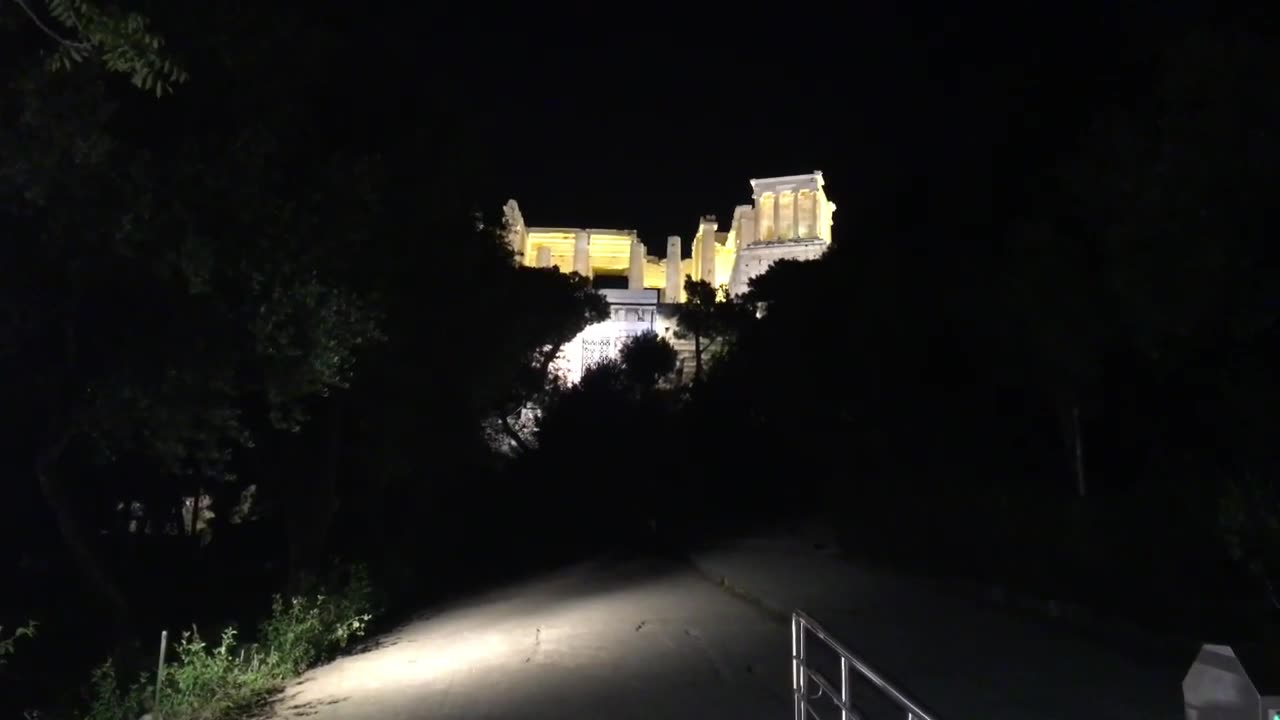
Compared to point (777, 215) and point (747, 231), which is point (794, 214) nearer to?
point (777, 215)

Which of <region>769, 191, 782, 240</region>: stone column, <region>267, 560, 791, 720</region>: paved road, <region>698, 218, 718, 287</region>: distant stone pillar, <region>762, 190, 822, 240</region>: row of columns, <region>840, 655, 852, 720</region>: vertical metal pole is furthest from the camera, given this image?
<region>698, 218, 718, 287</region>: distant stone pillar

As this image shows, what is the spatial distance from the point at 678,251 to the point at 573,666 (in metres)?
70.2

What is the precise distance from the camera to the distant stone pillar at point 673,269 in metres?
75.7

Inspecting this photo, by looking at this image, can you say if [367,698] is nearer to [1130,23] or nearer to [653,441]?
[1130,23]

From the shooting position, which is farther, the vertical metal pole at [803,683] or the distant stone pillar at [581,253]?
the distant stone pillar at [581,253]

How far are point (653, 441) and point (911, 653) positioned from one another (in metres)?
25.0

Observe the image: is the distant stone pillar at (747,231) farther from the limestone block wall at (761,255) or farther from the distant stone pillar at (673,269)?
the distant stone pillar at (673,269)

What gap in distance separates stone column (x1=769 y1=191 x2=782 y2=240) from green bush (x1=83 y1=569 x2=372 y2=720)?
63.7 meters

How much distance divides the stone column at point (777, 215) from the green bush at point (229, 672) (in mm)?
→ 63727

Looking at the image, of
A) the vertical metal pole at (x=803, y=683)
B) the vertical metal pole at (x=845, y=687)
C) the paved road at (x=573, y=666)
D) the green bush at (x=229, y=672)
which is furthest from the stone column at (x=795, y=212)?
the vertical metal pole at (x=845, y=687)

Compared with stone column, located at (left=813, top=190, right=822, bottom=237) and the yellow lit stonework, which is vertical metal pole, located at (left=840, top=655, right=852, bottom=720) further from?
stone column, located at (left=813, top=190, right=822, bottom=237)

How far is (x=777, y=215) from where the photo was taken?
7350 cm

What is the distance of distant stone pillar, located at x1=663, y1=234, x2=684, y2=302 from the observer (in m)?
75.7

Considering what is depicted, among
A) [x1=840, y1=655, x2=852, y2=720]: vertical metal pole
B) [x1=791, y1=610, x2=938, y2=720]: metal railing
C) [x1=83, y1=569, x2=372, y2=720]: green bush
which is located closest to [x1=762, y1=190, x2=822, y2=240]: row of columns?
[x1=83, y1=569, x2=372, y2=720]: green bush
